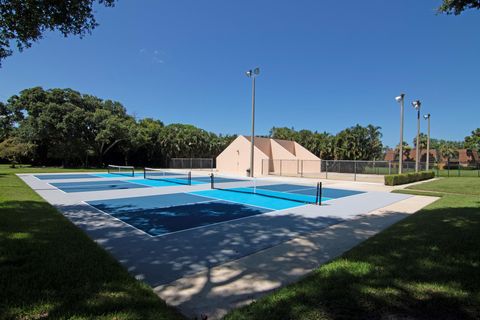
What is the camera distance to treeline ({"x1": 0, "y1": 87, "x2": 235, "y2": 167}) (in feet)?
116

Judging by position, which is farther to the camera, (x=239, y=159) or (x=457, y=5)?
(x=239, y=159)

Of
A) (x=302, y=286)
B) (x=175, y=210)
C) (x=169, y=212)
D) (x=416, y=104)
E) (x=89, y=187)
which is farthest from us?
(x=416, y=104)

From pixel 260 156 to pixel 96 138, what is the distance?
72.4 feet

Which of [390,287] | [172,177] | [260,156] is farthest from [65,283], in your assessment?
[260,156]

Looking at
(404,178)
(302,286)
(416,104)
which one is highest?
(416,104)

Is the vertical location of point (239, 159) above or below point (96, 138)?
below

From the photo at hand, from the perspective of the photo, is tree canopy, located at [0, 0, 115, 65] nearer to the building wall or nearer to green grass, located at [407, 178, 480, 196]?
green grass, located at [407, 178, 480, 196]

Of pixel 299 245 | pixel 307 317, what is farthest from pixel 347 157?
pixel 307 317

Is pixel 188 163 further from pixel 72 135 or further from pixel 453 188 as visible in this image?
pixel 453 188

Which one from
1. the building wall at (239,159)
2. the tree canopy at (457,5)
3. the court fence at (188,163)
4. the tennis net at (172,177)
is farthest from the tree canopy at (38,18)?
the court fence at (188,163)

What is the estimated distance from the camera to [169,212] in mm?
9516

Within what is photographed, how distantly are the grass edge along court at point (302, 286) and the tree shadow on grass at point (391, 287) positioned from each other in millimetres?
10

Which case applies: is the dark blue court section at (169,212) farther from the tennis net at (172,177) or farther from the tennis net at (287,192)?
the tennis net at (172,177)

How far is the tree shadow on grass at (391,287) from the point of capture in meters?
2.96
